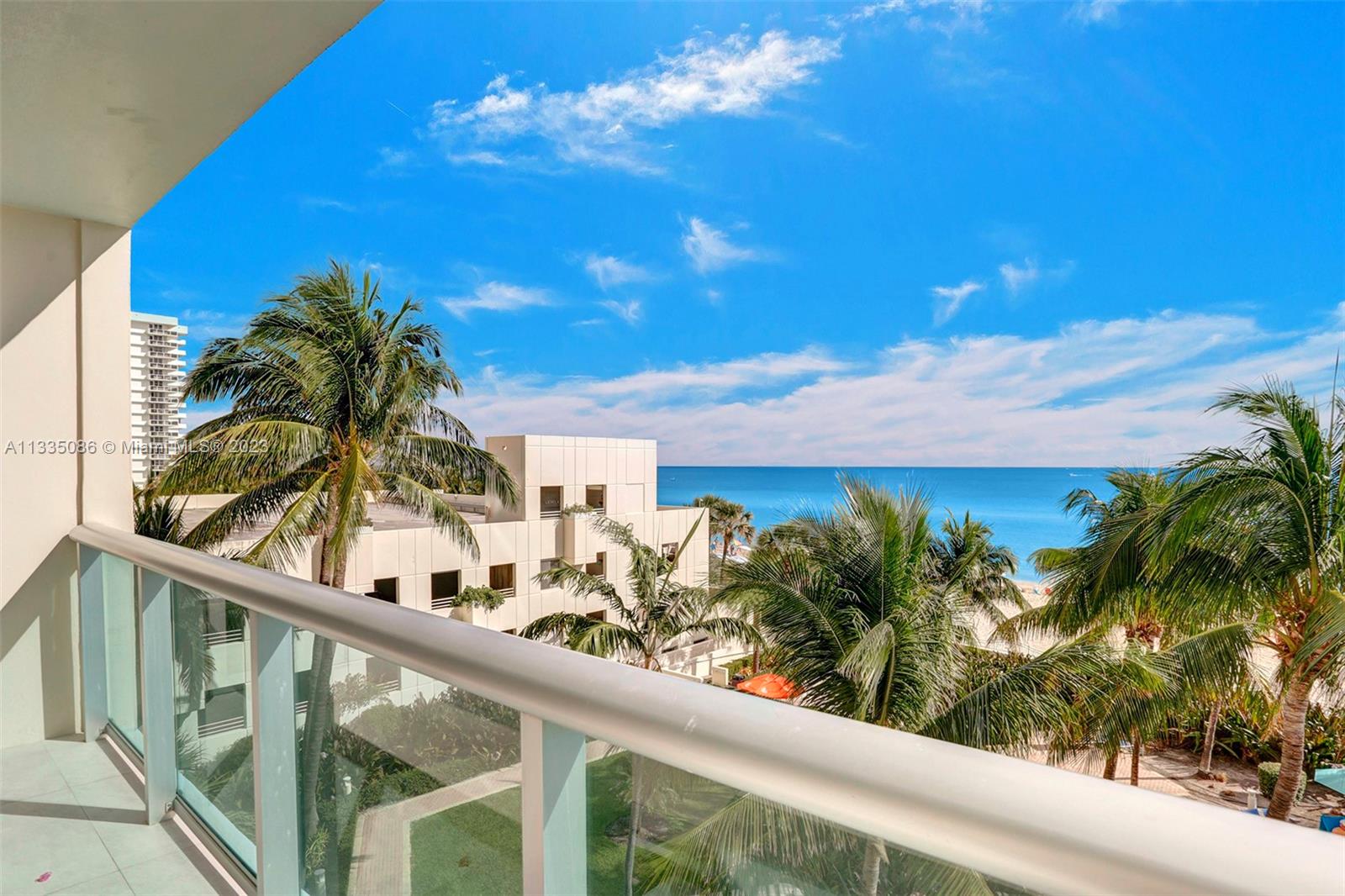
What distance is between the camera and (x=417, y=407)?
46.8 feet

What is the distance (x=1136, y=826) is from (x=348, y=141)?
6742cm

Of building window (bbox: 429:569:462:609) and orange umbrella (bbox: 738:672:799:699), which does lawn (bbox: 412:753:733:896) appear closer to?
orange umbrella (bbox: 738:672:799:699)

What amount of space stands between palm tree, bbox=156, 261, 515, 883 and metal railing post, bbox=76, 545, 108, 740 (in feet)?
32.3

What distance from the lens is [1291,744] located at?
378 inches

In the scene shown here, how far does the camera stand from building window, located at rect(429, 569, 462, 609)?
18.7 m

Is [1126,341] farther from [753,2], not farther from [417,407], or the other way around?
[417,407]

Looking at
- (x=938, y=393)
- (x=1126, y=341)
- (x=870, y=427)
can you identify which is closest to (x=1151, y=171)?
(x=1126, y=341)

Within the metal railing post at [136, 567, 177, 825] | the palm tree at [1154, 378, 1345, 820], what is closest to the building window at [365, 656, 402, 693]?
the metal railing post at [136, 567, 177, 825]

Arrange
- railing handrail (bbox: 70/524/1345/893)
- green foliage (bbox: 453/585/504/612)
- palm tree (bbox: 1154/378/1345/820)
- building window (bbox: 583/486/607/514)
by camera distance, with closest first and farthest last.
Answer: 1. railing handrail (bbox: 70/524/1345/893)
2. palm tree (bbox: 1154/378/1345/820)
3. green foliage (bbox: 453/585/504/612)
4. building window (bbox: 583/486/607/514)

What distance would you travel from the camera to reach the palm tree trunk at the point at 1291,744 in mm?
9086

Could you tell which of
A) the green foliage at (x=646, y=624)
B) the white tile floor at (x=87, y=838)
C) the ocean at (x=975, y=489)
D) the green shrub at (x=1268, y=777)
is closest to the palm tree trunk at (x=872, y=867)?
the white tile floor at (x=87, y=838)

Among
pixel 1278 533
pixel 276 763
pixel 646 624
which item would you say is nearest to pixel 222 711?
pixel 276 763

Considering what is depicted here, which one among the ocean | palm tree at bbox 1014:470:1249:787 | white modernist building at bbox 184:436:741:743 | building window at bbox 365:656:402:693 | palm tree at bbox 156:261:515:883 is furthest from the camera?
the ocean

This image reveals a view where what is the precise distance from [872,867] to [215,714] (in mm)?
1714
